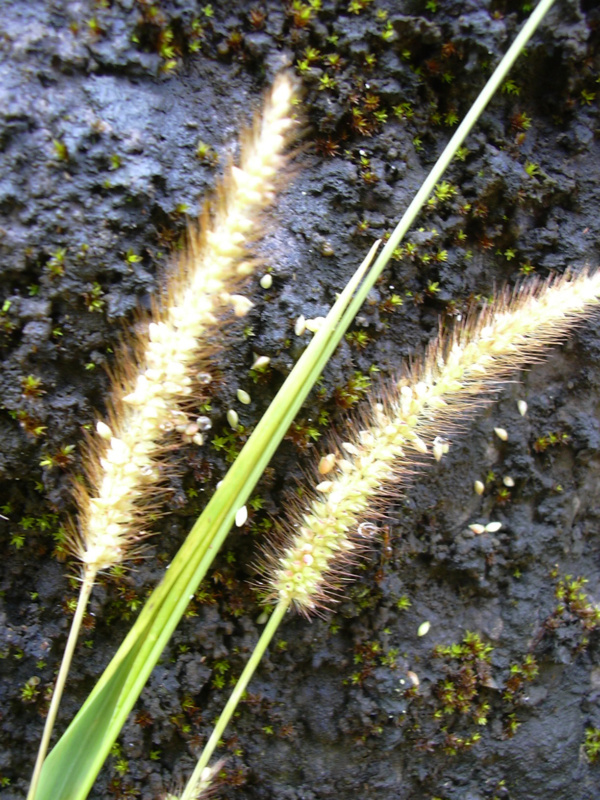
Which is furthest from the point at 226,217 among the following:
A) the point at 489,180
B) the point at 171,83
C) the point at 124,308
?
the point at 489,180

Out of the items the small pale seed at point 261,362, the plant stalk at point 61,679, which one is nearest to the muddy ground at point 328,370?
the small pale seed at point 261,362

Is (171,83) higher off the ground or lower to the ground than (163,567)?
higher

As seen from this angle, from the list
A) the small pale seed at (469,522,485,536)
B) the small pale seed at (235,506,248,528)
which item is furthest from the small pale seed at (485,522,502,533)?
the small pale seed at (235,506,248,528)

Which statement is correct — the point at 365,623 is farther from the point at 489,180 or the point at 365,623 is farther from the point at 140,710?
the point at 489,180

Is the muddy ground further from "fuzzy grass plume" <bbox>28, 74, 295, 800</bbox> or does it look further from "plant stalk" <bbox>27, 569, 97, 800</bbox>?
"plant stalk" <bbox>27, 569, 97, 800</bbox>

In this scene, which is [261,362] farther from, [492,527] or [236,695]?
[492,527]

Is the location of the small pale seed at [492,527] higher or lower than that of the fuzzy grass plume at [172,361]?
lower

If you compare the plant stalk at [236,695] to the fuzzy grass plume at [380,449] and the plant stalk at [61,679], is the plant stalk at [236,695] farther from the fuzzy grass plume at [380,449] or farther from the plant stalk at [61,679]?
the plant stalk at [61,679]

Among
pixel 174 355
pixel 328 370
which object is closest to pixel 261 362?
pixel 328 370
